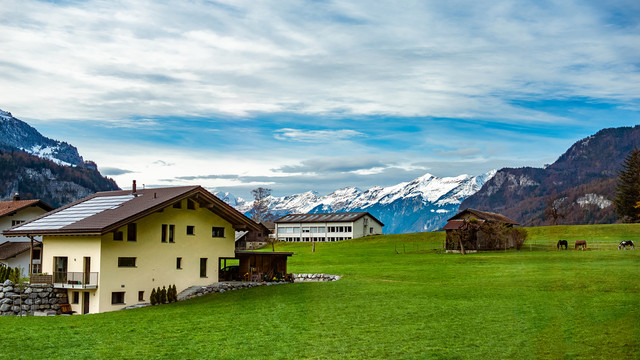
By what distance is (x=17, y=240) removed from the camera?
2687 inches

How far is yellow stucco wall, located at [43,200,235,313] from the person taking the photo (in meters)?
38.5

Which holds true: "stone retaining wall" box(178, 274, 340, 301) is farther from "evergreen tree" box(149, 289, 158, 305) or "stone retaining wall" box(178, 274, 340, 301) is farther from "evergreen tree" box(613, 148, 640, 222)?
"evergreen tree" box(613, 148, 640, 222)

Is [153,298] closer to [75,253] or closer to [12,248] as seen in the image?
[75,253]

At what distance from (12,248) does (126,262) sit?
3263 cm

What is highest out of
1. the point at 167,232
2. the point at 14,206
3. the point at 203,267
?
the point at 14,206

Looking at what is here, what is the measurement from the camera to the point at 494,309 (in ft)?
98.8

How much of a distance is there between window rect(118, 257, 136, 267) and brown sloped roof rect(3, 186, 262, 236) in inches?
109

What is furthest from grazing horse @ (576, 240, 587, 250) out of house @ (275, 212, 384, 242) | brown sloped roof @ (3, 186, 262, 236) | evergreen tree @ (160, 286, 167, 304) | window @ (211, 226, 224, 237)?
house @ (275, 212, 384, 242)

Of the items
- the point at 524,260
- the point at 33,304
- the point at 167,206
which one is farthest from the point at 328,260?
the point at 33,304

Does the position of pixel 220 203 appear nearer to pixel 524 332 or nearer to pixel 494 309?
pixel 494 309

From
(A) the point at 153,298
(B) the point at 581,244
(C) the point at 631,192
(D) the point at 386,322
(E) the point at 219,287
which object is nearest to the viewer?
(D) the point at 386,322

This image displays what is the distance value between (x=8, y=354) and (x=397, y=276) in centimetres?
3400

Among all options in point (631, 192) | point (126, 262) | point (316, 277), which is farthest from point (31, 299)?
point (631, 192)

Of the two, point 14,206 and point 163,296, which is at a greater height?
point 14,206
